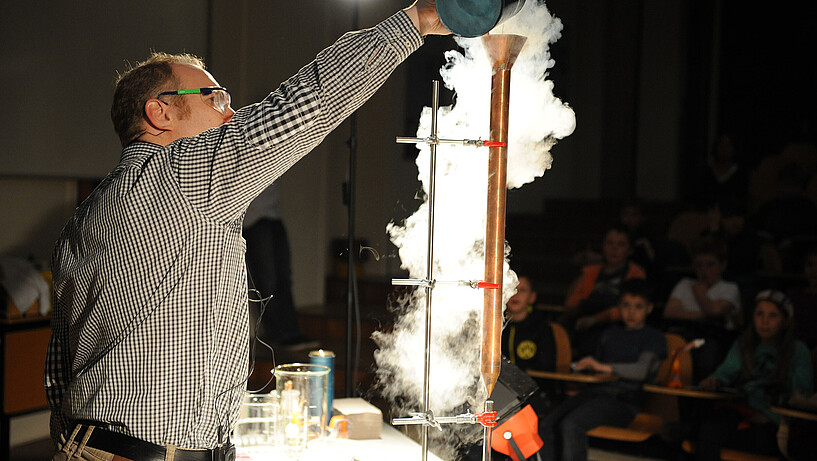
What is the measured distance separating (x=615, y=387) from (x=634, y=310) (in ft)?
1.37

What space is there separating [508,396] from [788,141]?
20.8 ft

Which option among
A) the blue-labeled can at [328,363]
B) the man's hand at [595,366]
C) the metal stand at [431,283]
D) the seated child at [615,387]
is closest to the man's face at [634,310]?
the seated child at [615,387]

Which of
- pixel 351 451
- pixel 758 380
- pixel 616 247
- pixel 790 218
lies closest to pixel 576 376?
pixel 758 380

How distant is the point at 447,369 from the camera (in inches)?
67.8

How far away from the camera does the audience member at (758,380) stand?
10.8ft

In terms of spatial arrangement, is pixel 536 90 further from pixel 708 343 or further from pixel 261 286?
pixel 261 286

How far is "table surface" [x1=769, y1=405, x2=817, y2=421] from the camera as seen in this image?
9.71 feet

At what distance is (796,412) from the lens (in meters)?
2.98

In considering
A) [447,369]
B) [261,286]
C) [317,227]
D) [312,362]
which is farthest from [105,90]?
[447,369]

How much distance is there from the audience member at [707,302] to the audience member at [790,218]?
1.51m

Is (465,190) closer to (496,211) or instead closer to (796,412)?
(496,211)

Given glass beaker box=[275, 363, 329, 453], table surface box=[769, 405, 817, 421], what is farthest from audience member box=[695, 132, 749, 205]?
glass beaker box=[275, 363, 329, 453]

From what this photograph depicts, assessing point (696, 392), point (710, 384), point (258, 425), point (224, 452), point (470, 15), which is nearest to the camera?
point (470, 15)

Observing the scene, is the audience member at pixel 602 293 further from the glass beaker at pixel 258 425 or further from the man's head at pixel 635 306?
the glass beaker at pixel 258 425
